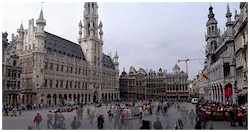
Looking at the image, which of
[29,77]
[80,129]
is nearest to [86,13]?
[29,77]

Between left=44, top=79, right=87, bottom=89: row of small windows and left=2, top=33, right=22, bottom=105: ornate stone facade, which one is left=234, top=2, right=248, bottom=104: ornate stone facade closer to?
left=2, top=33, right=22, bottom=105: ornate stone facade

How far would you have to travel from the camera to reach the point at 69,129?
18.7 m

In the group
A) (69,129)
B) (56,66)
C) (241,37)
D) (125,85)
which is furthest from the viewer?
(125,85)

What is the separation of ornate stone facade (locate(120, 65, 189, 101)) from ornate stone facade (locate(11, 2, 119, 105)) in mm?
11049

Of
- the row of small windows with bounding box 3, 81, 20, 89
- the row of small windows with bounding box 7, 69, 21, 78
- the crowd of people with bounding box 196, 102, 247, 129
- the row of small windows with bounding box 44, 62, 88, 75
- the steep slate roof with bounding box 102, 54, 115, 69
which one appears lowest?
the crowd of people with bounding box 196, 102, 247, 129

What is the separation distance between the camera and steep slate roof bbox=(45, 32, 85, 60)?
2549 inches

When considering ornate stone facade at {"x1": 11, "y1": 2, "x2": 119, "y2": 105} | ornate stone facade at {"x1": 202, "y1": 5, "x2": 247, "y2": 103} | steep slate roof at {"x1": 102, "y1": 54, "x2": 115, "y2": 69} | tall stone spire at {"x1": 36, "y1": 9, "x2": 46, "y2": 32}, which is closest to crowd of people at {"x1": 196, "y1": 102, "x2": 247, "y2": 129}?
ornate stone facade at {"x1": 202, "y1": 5, "x2": 247, "y2": 103}

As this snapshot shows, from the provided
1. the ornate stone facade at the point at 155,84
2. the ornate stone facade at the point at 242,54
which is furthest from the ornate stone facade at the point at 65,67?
the ornate stone facade at the point at 242,54

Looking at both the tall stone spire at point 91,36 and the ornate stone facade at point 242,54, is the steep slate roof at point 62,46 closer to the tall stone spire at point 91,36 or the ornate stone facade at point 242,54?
the tall stone spire at point 91,36

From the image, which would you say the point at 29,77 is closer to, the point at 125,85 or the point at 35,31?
the point at 35,31

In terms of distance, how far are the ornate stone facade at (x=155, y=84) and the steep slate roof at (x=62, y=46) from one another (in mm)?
27436

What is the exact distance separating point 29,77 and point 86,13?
99.3ft

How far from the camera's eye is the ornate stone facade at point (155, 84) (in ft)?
338

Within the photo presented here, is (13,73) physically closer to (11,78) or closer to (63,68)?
(11,78)
